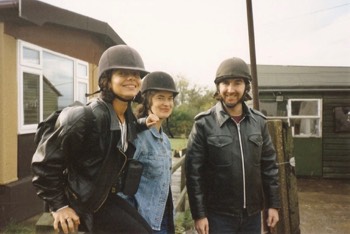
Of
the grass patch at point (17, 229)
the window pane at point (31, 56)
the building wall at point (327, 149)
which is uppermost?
the window pane at point (31, 56)

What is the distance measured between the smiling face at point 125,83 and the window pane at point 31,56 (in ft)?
15.2

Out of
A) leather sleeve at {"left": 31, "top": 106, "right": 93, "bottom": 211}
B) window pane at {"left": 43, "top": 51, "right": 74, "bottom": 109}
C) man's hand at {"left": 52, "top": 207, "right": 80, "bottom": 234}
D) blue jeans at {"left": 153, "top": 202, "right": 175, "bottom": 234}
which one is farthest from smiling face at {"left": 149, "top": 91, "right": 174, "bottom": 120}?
window pane at {"left": 43, "top": 51, "right": 74, "bottom": 109}

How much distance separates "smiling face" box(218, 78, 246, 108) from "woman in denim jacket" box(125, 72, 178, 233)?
487mm

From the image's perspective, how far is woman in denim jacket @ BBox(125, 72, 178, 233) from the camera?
214 centimetres

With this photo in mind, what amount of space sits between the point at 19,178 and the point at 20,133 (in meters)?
0.85

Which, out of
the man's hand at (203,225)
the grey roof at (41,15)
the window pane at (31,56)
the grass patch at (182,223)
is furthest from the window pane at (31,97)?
the man's hand at (203,225)

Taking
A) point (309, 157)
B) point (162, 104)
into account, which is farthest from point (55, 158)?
point (309, 157)

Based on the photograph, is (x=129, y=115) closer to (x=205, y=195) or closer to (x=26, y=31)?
(x=205, y=195)

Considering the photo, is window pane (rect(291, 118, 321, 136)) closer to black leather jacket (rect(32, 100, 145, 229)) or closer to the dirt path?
the dirt path

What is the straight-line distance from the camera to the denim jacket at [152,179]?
2.12 m

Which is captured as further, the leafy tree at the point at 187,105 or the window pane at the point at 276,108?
the leafy tree at the point at 187,105

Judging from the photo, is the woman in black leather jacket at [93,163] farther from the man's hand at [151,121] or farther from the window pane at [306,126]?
the window pane at [306,126]

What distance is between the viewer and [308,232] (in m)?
5.45

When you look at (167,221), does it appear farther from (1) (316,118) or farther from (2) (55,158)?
(1) (316,118)
